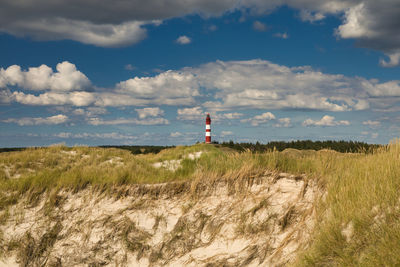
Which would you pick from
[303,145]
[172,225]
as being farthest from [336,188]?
[303,145]

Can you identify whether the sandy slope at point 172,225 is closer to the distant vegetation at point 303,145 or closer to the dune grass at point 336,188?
the dune grass at point 336,188

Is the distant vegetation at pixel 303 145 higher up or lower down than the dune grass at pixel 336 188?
higher up

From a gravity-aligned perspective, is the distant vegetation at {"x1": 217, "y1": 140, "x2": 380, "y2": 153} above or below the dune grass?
above

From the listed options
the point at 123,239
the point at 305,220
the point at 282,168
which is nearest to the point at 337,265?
the point at 305,220

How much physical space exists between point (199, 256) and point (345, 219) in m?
3.50

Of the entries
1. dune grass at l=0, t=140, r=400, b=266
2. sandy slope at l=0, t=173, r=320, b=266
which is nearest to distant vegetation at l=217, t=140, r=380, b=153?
dune grass at l=0, t=140, r=400, b=266

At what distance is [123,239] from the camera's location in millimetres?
8641

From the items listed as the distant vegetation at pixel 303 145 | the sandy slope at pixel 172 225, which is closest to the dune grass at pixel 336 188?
the sandy slope at pixel 172 225

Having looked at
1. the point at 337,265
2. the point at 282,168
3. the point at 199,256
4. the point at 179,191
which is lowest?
the point at 199,256

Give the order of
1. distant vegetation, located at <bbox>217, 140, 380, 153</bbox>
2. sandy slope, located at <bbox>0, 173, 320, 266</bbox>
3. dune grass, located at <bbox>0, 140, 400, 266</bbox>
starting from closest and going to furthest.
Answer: dune grass, located at <bbox>0, 140, 400, 266</bbox>, sandy slope, located at <bbox>0, 173, 320, 266</bbox>, distant vegetation, located at <bbox>217, 140, 380, 153</bbox>

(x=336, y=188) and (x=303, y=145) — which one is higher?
(x=303, y=145)

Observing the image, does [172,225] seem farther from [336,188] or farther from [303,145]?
[303,145]

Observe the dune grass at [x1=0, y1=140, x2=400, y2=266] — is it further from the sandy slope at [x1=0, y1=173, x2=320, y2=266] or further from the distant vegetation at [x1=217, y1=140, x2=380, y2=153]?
the distant vegetation at [x1=217, y1=140, x2=380, y2=153]

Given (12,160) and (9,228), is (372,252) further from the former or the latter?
(12,160)
